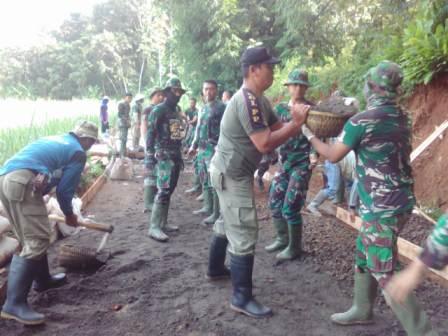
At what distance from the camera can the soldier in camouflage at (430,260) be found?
177cm

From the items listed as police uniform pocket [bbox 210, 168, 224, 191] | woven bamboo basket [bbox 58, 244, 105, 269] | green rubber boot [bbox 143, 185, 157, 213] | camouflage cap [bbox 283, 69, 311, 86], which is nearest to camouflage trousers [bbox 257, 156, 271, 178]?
green rubber boot [bbox 143, 185, 157, 213]

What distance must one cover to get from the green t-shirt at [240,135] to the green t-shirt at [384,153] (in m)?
0.75

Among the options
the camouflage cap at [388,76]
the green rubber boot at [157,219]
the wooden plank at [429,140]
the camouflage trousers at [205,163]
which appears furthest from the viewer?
the camouflage trousers at [205,163]

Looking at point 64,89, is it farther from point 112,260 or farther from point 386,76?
point 386,76

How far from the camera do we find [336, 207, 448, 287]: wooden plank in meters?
4.14

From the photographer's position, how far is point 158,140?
228 inches

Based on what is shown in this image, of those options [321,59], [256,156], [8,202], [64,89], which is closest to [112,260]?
[8,202]

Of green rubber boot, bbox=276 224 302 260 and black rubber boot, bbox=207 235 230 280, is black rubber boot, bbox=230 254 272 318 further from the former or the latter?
green rubber boot, bbox=276 224 302 260

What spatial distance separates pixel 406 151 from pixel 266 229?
3.49m

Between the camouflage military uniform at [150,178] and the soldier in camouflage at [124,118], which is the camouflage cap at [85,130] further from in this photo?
the soldier in camouflage at [124,118]

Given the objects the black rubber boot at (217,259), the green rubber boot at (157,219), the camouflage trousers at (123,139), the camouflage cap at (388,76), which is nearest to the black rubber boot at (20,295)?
the black rubber boot at (217,259)

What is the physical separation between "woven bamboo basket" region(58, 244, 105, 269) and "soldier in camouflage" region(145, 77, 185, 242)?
4.22 ft

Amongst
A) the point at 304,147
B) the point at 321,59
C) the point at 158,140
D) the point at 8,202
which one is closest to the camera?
the point at 8,202

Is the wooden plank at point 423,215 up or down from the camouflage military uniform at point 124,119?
down
